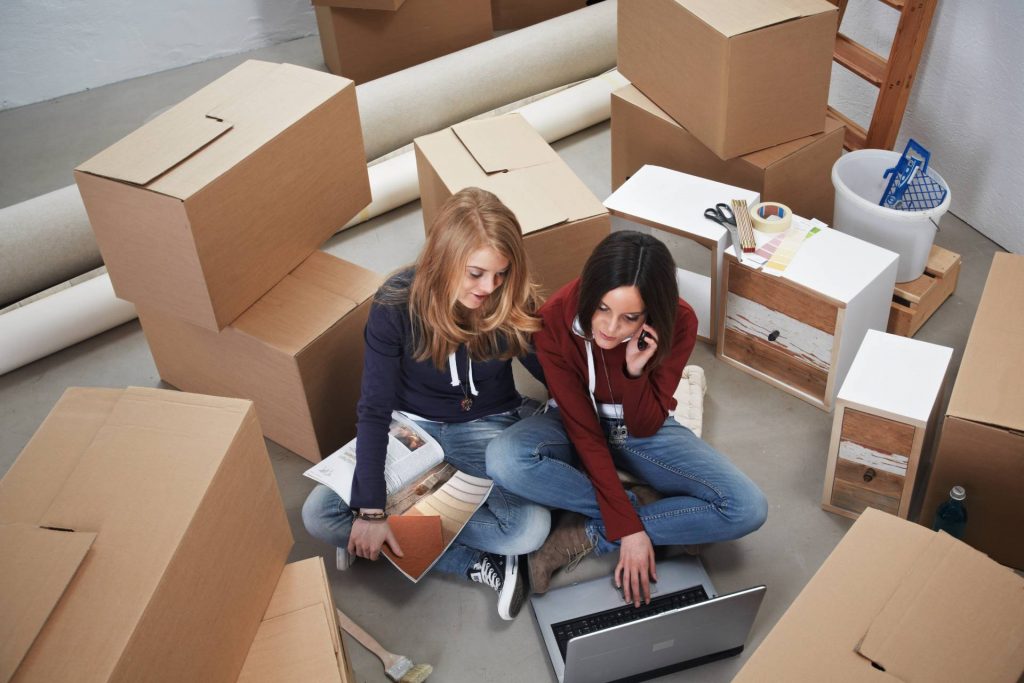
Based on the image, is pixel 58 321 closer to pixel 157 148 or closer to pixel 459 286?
pixel 157 148

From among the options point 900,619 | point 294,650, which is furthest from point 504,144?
point 900,619

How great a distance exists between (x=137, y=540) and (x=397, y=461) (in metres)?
0.78

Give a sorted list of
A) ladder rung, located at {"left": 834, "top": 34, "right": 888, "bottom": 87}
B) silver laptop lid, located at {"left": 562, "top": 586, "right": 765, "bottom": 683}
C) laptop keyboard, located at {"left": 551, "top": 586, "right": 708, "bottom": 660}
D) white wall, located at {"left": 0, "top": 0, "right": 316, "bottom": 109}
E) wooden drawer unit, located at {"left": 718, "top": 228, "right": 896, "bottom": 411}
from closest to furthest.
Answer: silver laptop lid, located at {"left": 562, "top": 586, "right": 765, "bottom": 683} → laptop keyboard, located at {"left": 551, "top": 586, "right": 708, "bottom": 660} → wooden drawer unit, located at {"left": 718, "top": 228, "right": 896, "bottom": 411} → ladder rung, located at {"left": 834, "top": 34, "right": 888, "bottom": 87} → white wall, located at {"left": 0, "top": 0, "right": 316, "bottom": 109}

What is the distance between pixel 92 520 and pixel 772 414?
1.67 meters

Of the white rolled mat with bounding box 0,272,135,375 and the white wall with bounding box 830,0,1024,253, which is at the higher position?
the white wall with bounding box 830,0,1024,253

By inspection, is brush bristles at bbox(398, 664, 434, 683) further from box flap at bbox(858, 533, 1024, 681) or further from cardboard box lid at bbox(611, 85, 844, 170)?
cardboard box lid at bbox(611, 85, 844, 170)

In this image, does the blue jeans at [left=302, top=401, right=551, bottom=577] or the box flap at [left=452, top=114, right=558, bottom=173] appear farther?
the box flap at [left=452, top=114, right=558, bottom=173]

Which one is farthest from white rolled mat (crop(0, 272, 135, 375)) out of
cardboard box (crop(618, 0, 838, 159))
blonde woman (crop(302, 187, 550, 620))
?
cardboard box (crop(618, 0, 838, 159))

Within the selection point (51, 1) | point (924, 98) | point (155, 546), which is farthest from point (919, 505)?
point (51, 1)

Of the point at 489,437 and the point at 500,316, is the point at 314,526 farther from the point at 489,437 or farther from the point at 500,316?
the point at 500,316

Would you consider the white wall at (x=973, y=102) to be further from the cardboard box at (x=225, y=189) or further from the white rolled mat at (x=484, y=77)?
the cardboard box at (x=225, y=189)

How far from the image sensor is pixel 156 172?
1972mm

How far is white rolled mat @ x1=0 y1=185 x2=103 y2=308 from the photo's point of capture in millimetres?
→ 2736

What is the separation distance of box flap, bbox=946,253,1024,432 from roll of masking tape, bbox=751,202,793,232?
50 centimetres
